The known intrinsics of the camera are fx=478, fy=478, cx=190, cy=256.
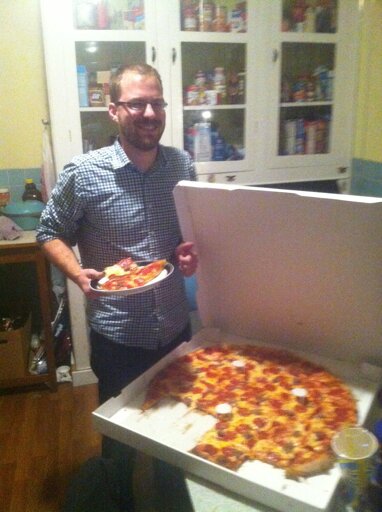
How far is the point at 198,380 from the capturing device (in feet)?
3.21

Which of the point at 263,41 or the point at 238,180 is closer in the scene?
the point at 263,41

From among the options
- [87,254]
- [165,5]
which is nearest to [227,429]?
[87,254]

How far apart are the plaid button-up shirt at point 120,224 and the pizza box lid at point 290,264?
21 cm

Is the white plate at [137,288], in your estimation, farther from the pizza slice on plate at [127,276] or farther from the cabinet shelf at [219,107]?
the cabinet shelf at [219,107]

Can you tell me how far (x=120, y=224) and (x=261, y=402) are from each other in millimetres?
612

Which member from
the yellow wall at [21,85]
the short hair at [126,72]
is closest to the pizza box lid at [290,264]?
the short hair at [126,72]

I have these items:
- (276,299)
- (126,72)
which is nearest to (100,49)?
(126,72)

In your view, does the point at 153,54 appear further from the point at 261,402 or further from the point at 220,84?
the point at 261,402

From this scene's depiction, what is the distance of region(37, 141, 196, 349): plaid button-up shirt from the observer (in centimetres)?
128

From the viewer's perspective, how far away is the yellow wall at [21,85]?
2.20 m

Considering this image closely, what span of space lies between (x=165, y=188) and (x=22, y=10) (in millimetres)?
1444

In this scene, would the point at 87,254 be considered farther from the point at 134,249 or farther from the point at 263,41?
the point at 263,41

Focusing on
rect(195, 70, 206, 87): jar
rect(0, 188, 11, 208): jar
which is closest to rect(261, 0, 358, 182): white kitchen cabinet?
rect(195, 70, 206, 87): jar

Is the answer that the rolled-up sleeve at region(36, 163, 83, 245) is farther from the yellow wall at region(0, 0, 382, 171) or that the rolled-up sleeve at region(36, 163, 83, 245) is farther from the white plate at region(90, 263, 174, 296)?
the yellow wall at region(0, 0, 382, 171)
